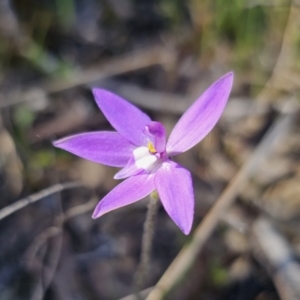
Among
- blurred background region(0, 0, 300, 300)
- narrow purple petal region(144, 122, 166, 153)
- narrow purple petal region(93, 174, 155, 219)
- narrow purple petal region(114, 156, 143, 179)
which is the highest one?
narrow purple petal region(144, 122, 166, 153)

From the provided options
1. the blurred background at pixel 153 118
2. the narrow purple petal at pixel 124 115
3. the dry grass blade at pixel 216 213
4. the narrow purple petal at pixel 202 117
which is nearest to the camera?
the narrow purple petal at pixel 202 117

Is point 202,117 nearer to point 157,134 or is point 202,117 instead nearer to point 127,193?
point 157,134

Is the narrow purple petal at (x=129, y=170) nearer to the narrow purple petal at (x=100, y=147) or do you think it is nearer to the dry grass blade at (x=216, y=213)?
the narrow purple petal at (x=100, y=147)

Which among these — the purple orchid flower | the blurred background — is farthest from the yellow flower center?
the blurred background

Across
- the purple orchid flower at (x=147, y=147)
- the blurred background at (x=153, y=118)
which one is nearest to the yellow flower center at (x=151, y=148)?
the purple orchid flower at (x=147, y=147)

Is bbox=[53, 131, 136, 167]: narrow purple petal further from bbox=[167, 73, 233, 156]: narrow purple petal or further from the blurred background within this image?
the blurred background

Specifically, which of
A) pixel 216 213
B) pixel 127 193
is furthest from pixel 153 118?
pixel 127 193
